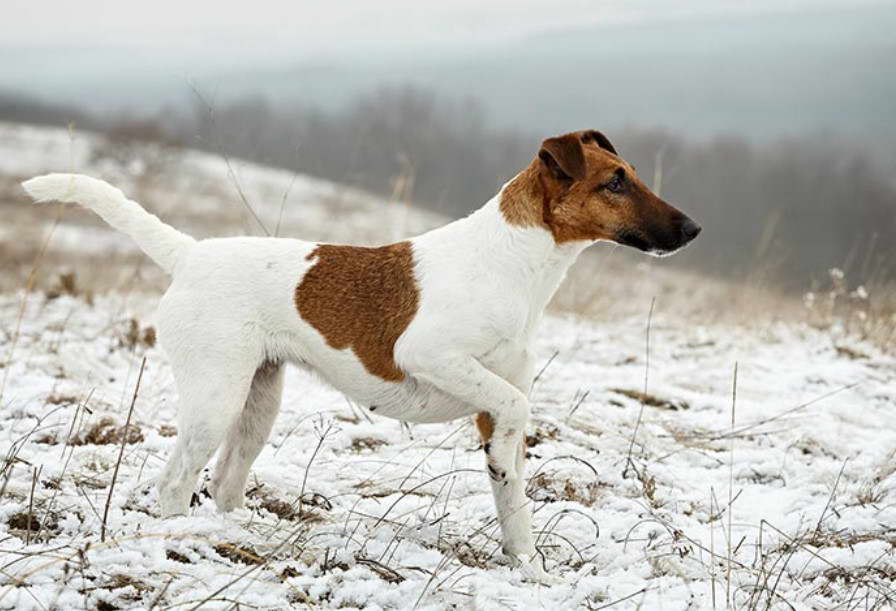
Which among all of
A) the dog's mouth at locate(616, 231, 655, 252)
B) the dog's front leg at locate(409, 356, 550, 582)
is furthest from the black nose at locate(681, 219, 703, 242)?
the dog's front leg at locate(409, 356, 550, 582)

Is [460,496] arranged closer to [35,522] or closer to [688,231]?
[688,231]

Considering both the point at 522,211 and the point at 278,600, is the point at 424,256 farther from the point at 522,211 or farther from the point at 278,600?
the point at 278,600

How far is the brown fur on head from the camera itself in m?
3.79

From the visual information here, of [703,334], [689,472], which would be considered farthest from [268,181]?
[689,472]

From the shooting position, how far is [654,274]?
75.1ft

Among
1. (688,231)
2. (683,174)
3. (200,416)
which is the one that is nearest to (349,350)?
(200,416)

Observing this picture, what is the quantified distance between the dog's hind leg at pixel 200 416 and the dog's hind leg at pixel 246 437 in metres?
0.32

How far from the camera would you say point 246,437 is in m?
4.14

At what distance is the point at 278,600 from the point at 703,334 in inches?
267

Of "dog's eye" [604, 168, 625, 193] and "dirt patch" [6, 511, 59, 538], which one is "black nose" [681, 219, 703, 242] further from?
"dirt patch" [6, 511, 59, 538]

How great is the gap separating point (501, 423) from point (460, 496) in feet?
2.91

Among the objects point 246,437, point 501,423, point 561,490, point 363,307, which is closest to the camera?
point 501,423

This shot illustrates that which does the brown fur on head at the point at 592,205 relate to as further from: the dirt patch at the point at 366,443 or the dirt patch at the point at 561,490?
the dirt patch at the point at 366,443

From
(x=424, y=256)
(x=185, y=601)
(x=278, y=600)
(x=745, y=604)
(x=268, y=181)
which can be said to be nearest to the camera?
(x=185, y=601)
